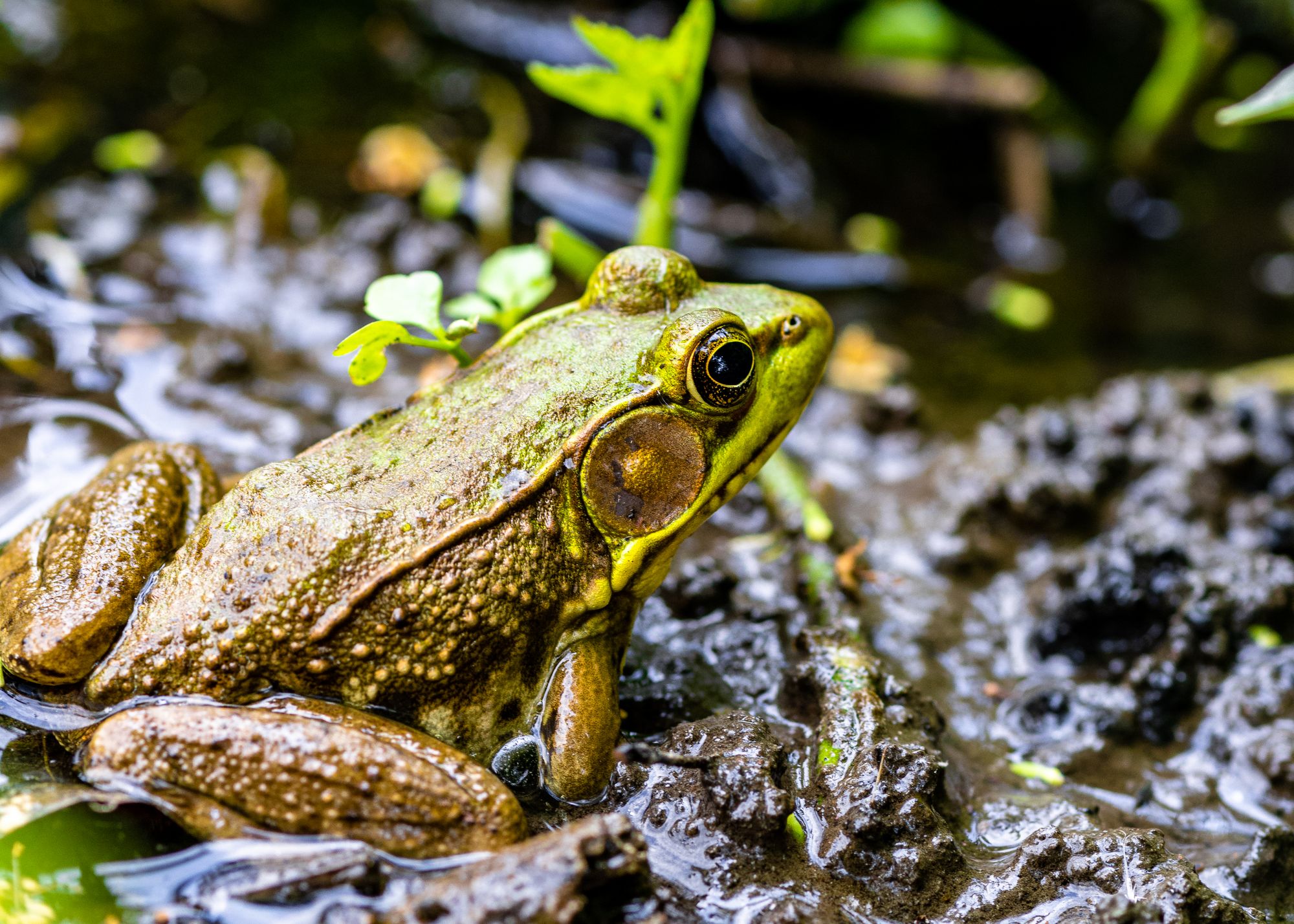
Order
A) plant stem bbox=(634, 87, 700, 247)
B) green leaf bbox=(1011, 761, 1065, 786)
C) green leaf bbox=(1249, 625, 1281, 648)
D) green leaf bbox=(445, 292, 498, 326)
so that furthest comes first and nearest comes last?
plant stem bbox=(634, 87, 700, 247) < green leaf bbox=(1249, 625, 1281, 648) < green leaf bbox=(445, 292, 498, 326) < green leaf bbox=(1011, 761, 1065, 786)

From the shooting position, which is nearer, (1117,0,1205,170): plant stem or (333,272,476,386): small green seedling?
(333,272,476,386): small green seedling

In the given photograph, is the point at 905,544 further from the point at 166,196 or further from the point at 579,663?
the point at 166,196

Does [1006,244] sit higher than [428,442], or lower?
higher

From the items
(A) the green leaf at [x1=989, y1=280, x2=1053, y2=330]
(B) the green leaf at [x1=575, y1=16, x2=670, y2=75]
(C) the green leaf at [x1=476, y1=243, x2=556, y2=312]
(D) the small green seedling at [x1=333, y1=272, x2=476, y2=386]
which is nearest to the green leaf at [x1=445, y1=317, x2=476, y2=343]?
(D) the small green seedling at [x1=333, y1=272, x2=476, y2=386]

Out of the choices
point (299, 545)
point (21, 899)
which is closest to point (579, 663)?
point (299, 545)

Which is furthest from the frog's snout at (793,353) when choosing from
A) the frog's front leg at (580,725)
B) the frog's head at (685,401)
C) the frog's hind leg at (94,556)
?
the frog's hind leg at (94,556)

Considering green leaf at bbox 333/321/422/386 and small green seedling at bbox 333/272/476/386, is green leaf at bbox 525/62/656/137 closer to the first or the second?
small green seedling at bbox 333/272/476/386
